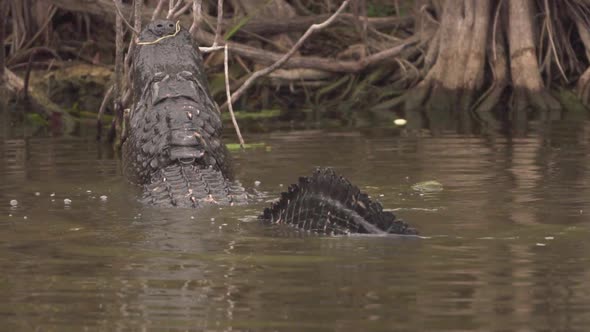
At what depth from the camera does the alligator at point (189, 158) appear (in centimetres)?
623

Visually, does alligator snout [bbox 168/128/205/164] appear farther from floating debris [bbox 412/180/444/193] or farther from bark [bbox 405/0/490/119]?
bark [bbox 405/0/490/119]

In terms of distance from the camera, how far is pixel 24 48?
16.7 m

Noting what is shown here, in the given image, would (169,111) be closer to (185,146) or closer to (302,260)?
(185,146)

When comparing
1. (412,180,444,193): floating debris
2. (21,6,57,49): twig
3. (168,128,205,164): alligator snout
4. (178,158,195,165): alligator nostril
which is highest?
(21,6,57,49): twig

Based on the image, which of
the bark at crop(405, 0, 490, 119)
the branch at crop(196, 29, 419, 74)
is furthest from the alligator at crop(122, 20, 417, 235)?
the bark at crop(405, 0, 490, 119)

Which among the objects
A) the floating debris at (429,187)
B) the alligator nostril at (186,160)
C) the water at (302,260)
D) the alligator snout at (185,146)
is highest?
the alligator snout at (185,146)

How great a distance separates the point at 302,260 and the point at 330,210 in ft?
2.49

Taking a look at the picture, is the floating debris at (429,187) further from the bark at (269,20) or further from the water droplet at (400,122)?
the bark at (269,20)

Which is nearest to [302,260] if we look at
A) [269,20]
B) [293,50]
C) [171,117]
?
[171,117]

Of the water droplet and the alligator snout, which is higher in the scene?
the alligator snout

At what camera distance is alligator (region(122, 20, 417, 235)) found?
6230mm

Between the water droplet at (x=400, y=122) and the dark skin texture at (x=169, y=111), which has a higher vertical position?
the dark skin texture at (x=169, y=111)

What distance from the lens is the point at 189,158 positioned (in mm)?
8117

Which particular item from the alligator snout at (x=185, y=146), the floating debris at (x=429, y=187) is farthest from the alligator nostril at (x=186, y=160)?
the floating debris at (x=429, y=187)
